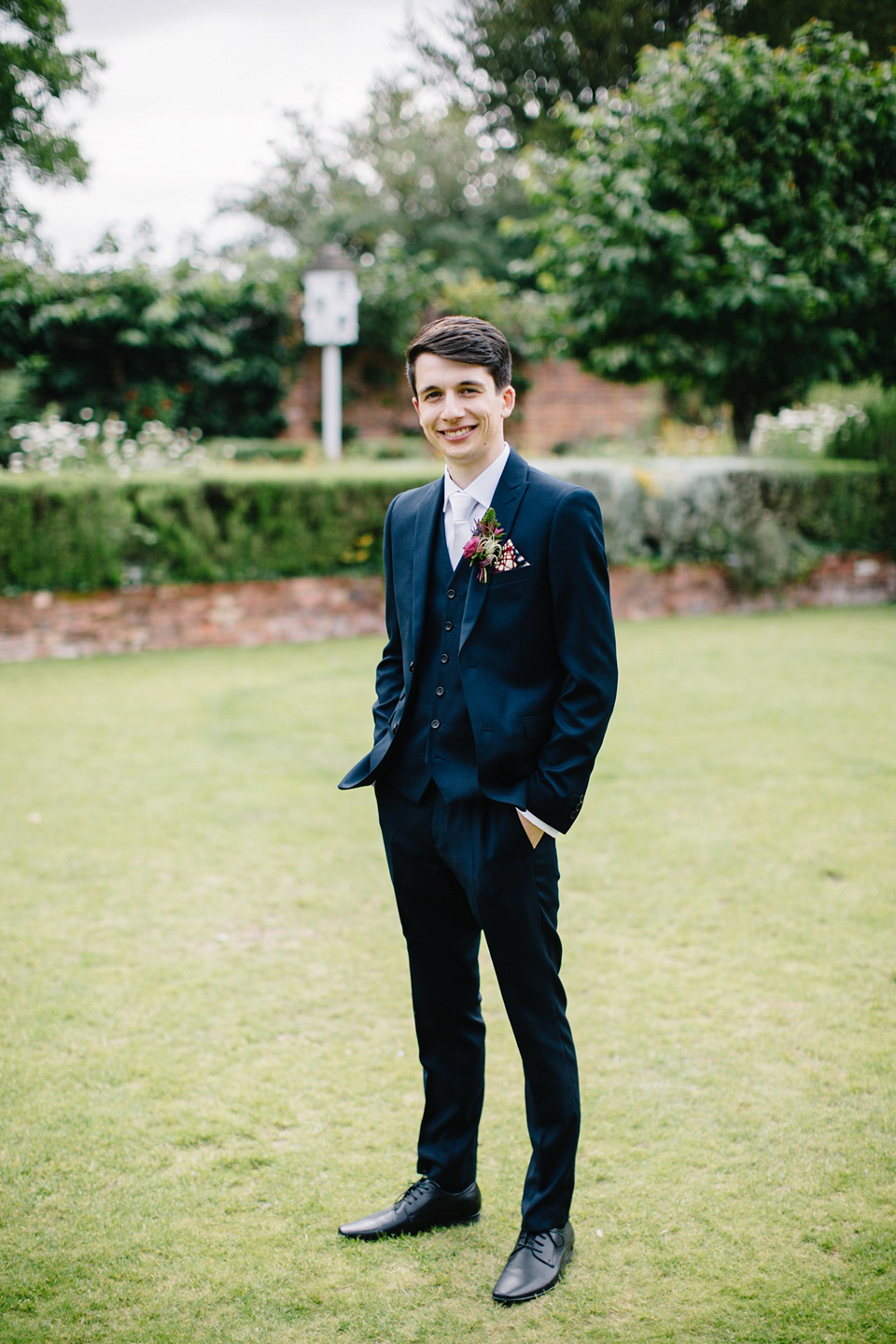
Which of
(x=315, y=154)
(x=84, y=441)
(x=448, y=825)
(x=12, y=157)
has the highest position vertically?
(x=315, y=154)

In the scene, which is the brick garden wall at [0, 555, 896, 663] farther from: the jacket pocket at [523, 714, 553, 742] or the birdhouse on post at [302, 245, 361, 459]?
→ the jacket pocket at [523, 714, 553, 742]

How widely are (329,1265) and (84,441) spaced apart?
10.3 m

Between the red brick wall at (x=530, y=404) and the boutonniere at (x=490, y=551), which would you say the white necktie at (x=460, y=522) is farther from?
the red brick wall at (x=530, y=404)

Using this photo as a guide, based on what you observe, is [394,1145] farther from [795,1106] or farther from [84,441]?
[84,441]

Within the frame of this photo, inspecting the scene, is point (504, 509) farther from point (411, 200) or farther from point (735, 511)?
point (411, 200)

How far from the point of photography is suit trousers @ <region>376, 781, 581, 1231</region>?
210 cm

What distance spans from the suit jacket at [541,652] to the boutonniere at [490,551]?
0.01m

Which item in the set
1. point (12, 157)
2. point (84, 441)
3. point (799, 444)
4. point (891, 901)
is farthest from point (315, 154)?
point (891, 901)

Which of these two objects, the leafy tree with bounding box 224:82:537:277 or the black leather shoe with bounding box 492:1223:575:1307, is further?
the leafy tree with bounding box 224:82:537:277

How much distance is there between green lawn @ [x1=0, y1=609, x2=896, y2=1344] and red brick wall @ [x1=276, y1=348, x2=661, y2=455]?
41.4 feet

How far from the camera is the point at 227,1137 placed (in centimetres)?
270

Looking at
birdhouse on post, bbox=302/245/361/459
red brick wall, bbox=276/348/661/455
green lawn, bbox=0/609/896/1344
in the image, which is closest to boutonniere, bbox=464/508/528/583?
green lawn, bbox=0/609/896/1344

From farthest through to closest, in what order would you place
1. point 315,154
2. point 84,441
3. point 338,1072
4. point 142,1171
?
point 315,154
point 84,441
point 338,1072
point 142,1171

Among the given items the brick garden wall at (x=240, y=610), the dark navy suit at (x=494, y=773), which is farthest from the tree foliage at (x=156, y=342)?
the dark navy suit at (x=494, y=773)
